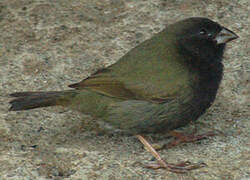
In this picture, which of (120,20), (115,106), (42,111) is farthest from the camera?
(120,20)

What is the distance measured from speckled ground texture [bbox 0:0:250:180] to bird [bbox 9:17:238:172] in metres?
0.28

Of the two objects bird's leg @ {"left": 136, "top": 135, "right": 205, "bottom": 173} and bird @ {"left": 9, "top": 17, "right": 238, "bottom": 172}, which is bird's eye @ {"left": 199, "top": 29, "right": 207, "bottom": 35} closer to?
bird @ {"left": 9, "top": 17, "right": 238, "bottom": 172}

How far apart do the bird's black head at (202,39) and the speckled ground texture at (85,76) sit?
0.72m

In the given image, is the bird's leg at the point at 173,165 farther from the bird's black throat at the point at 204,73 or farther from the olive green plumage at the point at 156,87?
the bird's black throat at the point at 204,73

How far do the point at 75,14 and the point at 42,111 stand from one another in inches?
80.2

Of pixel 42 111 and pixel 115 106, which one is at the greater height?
pixel 115 106

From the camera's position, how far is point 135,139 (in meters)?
5.21

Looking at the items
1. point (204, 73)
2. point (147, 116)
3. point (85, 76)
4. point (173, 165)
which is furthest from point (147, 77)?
point (85, 76)

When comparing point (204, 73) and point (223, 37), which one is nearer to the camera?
point (204, 73)

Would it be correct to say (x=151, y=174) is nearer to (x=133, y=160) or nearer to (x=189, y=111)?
(x=133, y=160)

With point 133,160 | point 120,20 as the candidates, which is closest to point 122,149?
point 133,160

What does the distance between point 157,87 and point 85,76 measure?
1.51 meters

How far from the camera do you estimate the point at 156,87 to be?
16.0ft

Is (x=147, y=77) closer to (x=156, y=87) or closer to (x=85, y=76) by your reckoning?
(x=156, y=87)
